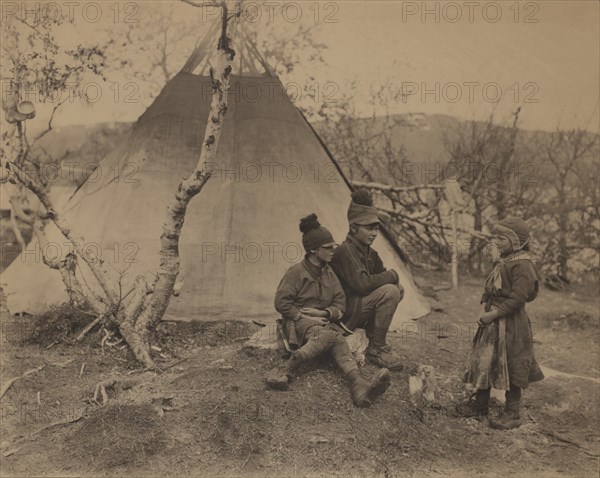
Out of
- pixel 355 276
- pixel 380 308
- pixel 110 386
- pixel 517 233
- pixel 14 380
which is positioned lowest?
pixel 14 380

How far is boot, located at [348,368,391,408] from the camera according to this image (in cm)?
389

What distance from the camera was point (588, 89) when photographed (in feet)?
24.5

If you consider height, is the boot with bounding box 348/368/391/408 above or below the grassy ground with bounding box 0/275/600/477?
above

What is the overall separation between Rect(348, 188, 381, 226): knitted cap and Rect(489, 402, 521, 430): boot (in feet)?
5.67

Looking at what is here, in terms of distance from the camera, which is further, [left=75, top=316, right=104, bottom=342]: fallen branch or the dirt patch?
[left=75, top=316, right=104, bottom=342]: fallen branch

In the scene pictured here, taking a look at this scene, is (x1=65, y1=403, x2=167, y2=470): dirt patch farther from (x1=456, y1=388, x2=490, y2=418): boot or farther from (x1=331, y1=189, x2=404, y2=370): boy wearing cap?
(x1=456, y1=388, x2=490, y2=418): boot

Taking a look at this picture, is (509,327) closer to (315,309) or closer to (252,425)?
(315,309)

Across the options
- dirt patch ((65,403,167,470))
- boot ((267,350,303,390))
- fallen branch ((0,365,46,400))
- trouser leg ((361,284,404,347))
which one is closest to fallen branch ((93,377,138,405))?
dirt patch ((65,403,167,470))

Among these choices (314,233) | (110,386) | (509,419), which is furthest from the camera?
(110,386)

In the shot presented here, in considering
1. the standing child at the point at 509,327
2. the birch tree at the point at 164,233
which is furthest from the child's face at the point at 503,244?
the birch tree at the point at 164,233

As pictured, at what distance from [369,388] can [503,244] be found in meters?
1.42

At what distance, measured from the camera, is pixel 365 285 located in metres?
4.55

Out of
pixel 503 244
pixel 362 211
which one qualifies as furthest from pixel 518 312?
pixel 362 211

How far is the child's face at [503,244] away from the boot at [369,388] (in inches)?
48.0
